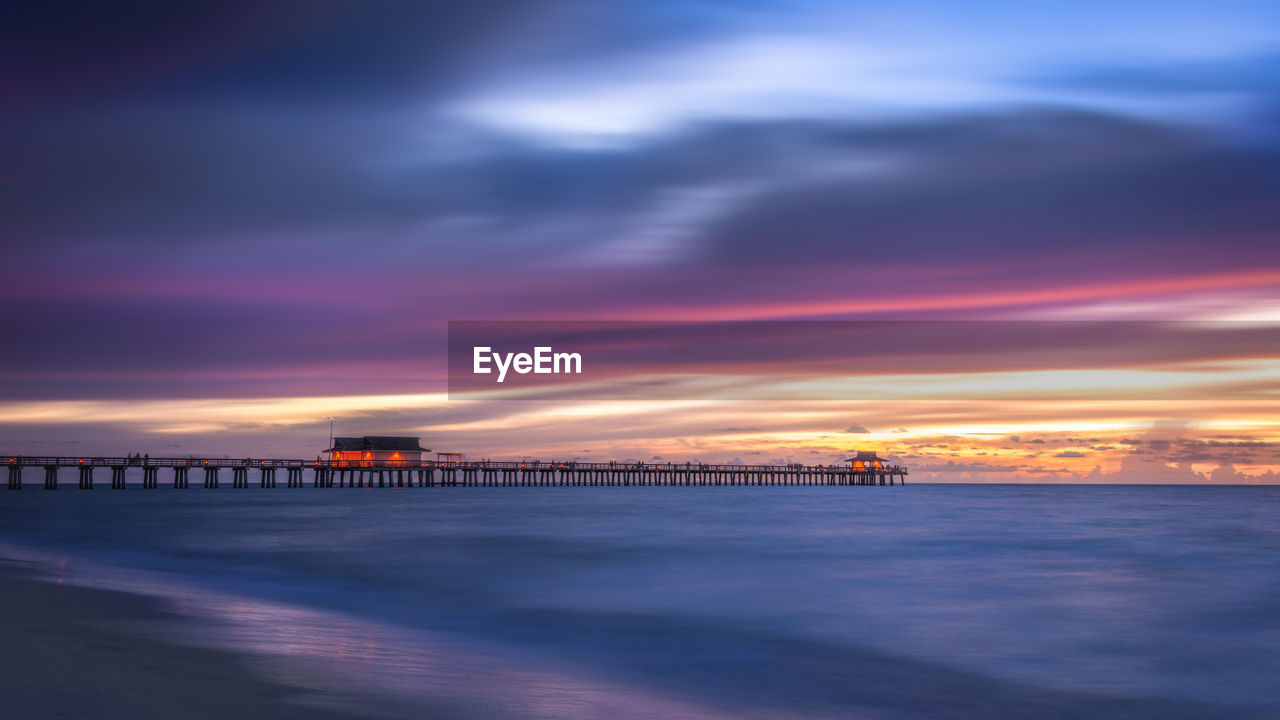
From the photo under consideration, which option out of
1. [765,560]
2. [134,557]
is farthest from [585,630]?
[134,557]

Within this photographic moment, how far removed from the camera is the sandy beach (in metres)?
8.18

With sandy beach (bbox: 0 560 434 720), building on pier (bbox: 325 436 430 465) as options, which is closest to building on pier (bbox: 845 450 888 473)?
building on pier (bbox: 325 436 430 465)

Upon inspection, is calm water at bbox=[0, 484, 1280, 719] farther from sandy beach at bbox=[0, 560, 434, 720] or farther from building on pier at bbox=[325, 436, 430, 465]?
building on pier at bbox=[325, 436, 430, 465]

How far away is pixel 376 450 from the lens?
121 meters

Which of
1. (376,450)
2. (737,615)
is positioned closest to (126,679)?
(737,615)

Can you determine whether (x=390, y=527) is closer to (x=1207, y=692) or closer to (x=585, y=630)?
(x=585, y=630)

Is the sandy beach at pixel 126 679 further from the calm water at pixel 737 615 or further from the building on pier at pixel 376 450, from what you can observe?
the building on pier at pixel 376 450

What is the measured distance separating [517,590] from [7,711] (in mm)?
15653

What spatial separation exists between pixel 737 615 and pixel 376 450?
108 metres

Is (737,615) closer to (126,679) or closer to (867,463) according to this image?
(126,679)

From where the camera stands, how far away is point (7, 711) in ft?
25.0

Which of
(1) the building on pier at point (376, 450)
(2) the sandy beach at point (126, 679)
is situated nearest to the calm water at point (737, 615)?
(2) the sandy beach at point (126, 679)

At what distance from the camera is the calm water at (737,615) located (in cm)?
1168

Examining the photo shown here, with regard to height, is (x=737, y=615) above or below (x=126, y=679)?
below
